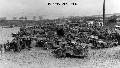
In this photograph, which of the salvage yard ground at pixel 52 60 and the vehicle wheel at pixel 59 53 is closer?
the salvage yard ground at pixel 52 60

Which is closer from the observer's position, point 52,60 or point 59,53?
point 52,60

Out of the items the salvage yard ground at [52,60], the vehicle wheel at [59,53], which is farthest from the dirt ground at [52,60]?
the vehicle wheel at [59,53]

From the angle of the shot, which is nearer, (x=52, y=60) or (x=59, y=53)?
(x=52, y=60)

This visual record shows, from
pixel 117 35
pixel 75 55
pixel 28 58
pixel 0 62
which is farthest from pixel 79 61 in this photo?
pixel 117 35

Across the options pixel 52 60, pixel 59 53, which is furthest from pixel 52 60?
pixel 59 53

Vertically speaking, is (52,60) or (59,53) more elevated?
(59,53)

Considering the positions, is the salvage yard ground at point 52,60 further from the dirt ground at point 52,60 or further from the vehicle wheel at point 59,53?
the vehicle wheel at point 59,53

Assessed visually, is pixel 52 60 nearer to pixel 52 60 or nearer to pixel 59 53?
pixel 52 60

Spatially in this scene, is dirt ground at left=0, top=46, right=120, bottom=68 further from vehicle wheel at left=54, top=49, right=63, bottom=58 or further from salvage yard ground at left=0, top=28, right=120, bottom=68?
vehicle wheel at left=54, top=49, right=63, bottom=58

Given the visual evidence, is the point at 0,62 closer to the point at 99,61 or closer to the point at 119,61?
the point at 99,61
